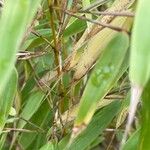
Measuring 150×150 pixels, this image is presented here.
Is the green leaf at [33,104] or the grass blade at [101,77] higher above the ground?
the grass blade at [101,77]

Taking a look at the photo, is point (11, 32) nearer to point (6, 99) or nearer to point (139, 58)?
point (139, 58)

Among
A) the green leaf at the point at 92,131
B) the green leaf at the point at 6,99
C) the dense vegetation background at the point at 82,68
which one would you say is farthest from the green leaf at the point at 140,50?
the green leaf at the point at 92,131

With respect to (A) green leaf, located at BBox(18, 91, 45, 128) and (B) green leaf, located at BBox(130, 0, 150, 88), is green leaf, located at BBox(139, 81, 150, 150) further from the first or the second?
(A) green leaf, located at BBox(18, 91, 45, 128)

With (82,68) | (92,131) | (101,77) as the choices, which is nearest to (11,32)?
(101,77)

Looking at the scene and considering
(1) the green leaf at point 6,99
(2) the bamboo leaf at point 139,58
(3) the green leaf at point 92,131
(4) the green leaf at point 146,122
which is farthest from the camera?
(3) the green leaf at point 92,131

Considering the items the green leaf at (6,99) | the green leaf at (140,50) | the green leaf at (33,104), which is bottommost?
the green leaf at (33,104)

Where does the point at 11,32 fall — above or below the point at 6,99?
above

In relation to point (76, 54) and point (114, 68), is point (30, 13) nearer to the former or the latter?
point (114, 68)

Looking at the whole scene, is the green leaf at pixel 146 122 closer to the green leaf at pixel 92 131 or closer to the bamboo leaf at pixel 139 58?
the bamboo leaf at pixel 139 58

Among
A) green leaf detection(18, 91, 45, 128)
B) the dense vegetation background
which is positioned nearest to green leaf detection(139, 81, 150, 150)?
the dense vegetation background
